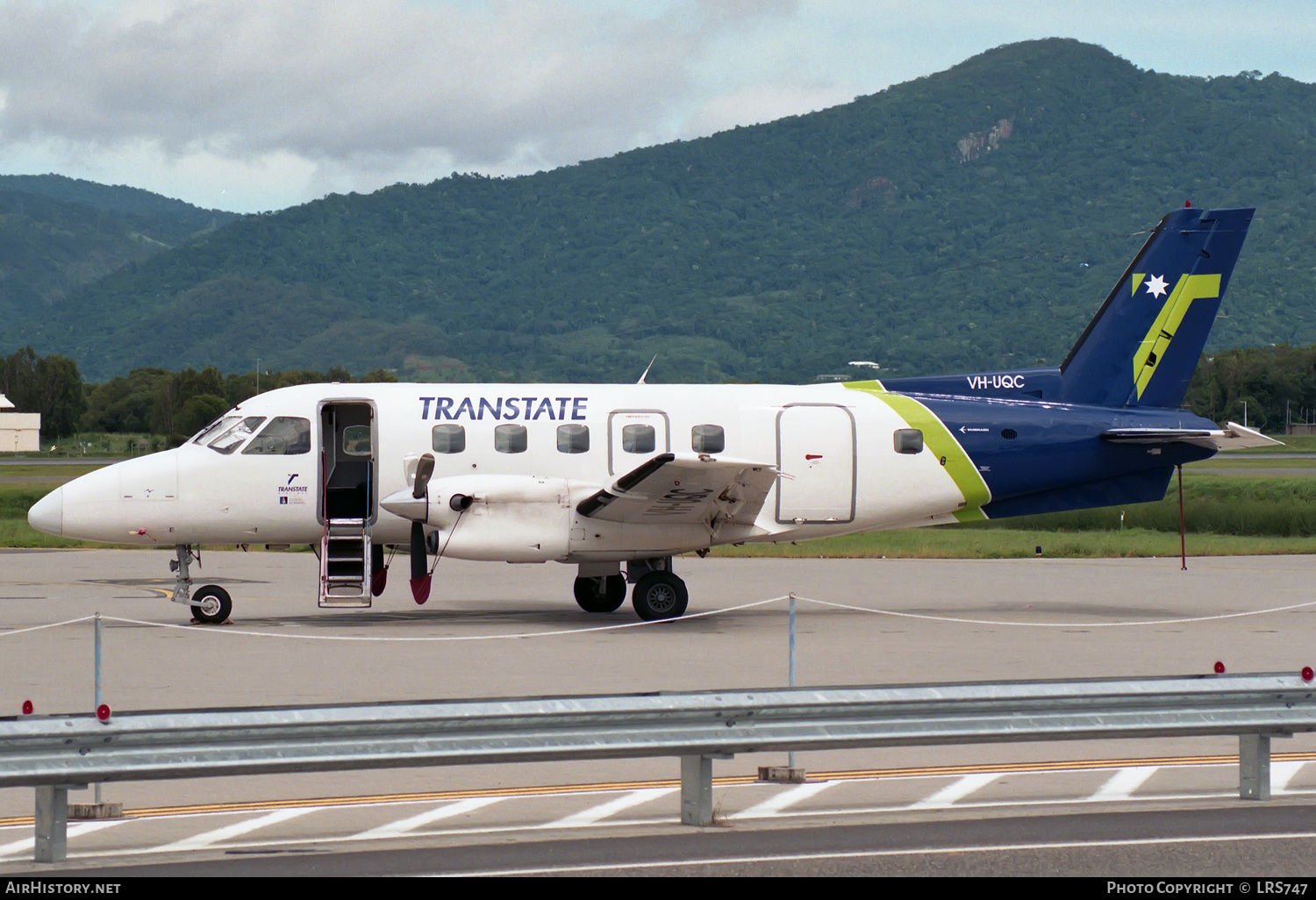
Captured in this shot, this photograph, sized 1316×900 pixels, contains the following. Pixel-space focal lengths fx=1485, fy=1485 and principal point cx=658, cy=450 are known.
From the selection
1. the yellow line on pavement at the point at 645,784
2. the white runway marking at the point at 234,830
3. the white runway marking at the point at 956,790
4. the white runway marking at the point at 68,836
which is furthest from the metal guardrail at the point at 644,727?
the yellow line on pavement at the point at 645,784

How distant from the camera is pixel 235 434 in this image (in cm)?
1919

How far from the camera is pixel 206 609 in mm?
18391

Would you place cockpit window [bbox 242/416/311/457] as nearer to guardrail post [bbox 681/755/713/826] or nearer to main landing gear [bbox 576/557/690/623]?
main landing gear [bbox 576/557/690/623]

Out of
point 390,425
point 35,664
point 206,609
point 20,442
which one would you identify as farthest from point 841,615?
point 20,442

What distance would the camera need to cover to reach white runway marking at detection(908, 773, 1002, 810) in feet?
29.2

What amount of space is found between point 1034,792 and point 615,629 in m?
9.72

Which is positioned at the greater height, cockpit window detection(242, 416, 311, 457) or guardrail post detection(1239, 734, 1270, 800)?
cockpit window detection(242, 416, 311, 457)

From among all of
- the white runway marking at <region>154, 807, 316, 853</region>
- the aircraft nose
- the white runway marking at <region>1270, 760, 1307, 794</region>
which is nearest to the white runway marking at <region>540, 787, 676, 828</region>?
the white runway marking at <region>154, 807, 316, 853</region>

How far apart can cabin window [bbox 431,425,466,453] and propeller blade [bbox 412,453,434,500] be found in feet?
0.83

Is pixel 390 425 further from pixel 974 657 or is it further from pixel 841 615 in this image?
pixel 974 657

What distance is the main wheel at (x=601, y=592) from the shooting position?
20.4 m

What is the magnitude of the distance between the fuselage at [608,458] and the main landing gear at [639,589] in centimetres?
41

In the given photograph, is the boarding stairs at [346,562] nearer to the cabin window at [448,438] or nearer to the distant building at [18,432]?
the cabin window at [448,438]

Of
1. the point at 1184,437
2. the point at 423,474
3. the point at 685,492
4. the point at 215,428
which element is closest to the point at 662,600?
the point at 685,492
